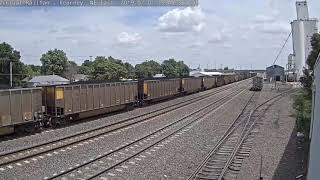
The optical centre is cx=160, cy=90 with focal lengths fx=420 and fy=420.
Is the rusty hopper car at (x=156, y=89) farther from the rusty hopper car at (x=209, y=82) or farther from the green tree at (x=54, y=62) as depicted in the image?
the green tree at (x=54, y=62)

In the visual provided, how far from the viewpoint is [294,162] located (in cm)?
1631

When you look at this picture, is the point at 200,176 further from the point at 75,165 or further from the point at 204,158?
the point at 75,165

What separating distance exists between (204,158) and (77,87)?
13.1 metres

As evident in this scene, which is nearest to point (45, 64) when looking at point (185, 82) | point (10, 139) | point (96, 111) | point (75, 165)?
point (185, 82)

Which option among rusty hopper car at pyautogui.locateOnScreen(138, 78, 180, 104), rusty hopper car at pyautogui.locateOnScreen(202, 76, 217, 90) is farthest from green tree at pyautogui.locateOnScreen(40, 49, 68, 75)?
rusty hopper car at pyautogui.locateOnScreen(138, 78, 180, 104)

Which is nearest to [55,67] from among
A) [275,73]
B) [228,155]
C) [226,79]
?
[226,79]

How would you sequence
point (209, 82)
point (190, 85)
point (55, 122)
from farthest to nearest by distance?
point (209, 82) < point (190, 85) < point (55, 122)

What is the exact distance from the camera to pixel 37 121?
2297cm

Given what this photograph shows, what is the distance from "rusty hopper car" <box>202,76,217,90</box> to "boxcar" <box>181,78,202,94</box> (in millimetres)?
3523

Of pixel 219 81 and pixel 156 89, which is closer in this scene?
pixel 156 89

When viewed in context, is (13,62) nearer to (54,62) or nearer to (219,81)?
(54,62)

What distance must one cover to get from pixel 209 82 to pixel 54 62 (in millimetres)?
49188

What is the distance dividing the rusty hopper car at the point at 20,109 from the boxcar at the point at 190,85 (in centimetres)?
3120

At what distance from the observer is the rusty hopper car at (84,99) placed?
81.9ft
